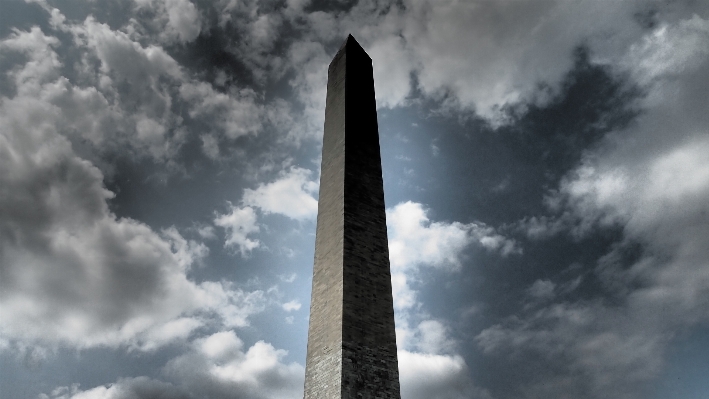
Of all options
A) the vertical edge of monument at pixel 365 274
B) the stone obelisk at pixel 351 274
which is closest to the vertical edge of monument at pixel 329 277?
the stone obelisk at pixel 351 274

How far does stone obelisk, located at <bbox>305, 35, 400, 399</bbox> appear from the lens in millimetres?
11961

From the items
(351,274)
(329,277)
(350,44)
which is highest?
(350,44)

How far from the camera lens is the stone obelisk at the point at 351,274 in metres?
12.0

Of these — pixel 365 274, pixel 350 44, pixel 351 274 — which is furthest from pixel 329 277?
pixel 350 44

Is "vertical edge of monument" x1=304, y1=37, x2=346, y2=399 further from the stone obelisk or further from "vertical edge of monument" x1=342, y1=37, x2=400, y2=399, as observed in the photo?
"vertical edge of monument" x1=342, y1=37, x2=400, y2=399

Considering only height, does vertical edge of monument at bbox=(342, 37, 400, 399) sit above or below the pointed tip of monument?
below

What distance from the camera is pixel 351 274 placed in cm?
1309

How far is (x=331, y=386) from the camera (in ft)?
38.1

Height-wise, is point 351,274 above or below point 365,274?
below

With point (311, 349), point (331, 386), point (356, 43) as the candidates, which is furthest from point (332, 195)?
point (356, 43)

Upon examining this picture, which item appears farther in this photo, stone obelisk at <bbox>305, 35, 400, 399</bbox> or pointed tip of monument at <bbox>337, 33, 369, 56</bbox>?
pointed tip of monument at <bbox>337, 33, 369, 56</bbox>

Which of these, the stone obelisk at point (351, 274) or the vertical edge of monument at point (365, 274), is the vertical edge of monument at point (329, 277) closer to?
the stone obelisk at point (351, 274)

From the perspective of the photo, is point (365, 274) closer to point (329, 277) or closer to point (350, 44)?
point (329, 277)

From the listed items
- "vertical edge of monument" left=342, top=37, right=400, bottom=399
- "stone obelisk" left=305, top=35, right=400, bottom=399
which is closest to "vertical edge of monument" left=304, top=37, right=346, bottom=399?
"stone obelisk" left=305, top=35, right=400, bottom=399
